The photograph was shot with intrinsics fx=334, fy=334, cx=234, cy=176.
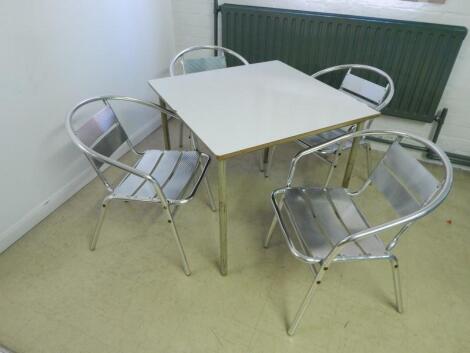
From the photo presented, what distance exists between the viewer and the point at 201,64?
2201 mm

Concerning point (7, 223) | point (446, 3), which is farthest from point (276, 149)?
point (7, 223)

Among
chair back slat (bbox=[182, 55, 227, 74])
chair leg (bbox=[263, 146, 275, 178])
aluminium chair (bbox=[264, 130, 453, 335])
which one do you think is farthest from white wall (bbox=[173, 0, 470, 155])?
aluminium chair (bbox=[264, 130, 453, 335])

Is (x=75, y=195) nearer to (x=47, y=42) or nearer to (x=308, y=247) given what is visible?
(x=47, y=42)

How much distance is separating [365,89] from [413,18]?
23.6 inches

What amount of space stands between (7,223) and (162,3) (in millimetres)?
1907

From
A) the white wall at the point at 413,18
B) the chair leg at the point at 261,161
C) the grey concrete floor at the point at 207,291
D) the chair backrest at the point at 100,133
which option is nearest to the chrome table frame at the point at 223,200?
the grey concrete floor at the point at 207,291

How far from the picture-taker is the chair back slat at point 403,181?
45.1 inches

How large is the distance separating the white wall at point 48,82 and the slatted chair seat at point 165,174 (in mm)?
586

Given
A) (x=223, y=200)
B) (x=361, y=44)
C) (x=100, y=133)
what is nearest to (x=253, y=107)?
(x=223, y=200)

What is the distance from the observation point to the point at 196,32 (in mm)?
2729

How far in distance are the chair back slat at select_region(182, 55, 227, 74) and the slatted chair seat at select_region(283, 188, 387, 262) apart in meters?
1.14

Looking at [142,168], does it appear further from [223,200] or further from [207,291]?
[207,291]

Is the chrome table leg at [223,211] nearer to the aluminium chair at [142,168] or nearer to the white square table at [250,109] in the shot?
the white square table at [250,109]

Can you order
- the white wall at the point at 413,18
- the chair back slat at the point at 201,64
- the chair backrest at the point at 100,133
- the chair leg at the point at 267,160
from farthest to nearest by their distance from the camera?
the chair leg at the point at 267,160 < the chair back slat at the point at 201,64 < the white wall at the point at 413,18 < the chair backrest at the point at 100,133
